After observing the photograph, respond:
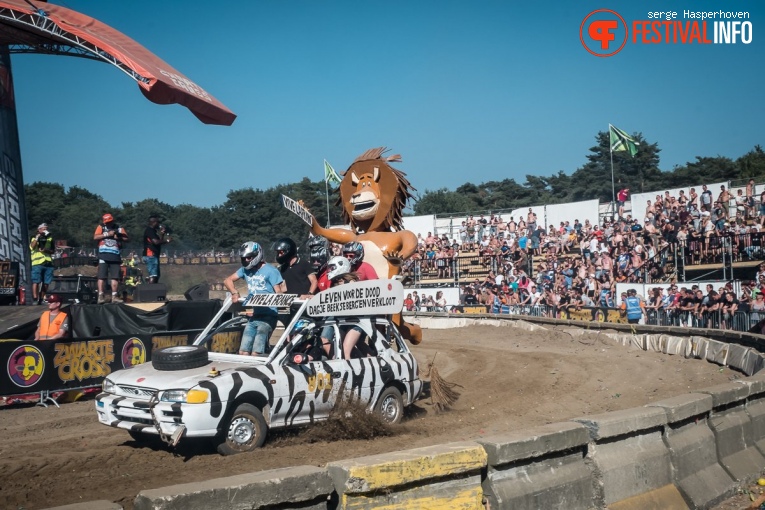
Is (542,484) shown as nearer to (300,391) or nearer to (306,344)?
(300,391)

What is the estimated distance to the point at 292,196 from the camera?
171 ft

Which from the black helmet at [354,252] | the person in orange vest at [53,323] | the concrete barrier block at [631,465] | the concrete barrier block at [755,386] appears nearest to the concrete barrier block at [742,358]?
the concrete barrier block at [755,386]

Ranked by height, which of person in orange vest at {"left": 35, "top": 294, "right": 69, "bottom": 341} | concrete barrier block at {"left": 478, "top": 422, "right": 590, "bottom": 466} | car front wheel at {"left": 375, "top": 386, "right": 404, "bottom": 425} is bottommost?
car front wheel at {"left": 375, "top": 386, "right": 404, "bottom": 425}

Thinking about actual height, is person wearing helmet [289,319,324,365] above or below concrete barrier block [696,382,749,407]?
above

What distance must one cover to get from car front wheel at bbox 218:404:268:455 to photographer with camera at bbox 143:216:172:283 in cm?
923

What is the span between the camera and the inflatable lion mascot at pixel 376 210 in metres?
13.5

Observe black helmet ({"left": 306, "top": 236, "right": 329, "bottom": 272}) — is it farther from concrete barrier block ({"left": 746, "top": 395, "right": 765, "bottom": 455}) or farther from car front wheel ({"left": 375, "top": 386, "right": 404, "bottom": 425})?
concrete barrier block ({"left": 746, "top": 395, "right": 765, "bottom": 455})

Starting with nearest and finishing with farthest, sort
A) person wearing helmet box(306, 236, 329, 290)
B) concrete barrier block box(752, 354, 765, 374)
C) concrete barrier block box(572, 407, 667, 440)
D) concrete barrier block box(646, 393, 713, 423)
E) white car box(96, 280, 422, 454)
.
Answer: concrete barrier block box(572, 407, 667, 440)
concrete barrier block box(646, 393, 713, 423)
white car box(96, 280, 422, 454)
person wearing helmet box(306, 236, 329, 290)
concrete barrier block box(752, 354, 765, 374)

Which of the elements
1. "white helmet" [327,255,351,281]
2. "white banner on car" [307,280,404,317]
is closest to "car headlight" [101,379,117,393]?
"white banner on car" [307,280,404,317]

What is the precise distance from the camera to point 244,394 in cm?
791

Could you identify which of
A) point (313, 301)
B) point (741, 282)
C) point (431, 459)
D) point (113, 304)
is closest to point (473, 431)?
point (313, 301)

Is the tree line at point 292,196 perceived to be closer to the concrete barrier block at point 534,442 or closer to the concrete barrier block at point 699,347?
the concrete barrier block at point 699,347

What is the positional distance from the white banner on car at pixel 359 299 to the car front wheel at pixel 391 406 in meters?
1.07

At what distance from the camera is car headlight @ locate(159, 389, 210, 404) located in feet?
24.6
